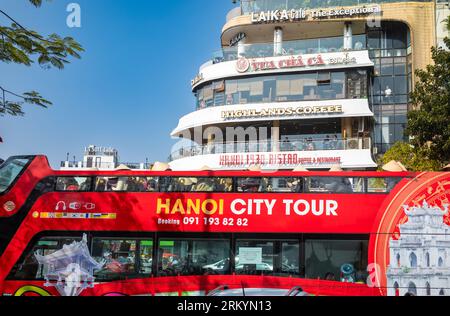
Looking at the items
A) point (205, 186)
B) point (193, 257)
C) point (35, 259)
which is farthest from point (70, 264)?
point (205, 186)

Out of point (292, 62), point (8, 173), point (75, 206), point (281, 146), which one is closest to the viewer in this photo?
point (75, 206)

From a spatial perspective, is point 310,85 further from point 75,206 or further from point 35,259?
point 35,259

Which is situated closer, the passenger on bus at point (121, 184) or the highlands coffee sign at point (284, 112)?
the passenger on bus at point (121, 184)

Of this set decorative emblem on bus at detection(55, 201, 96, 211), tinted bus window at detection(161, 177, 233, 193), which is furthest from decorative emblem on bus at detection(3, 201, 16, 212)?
tinted bus window at detection(161, 177, 233, 193)

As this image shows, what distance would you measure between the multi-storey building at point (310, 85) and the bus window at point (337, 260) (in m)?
17.4

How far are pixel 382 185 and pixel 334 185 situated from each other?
0.99 meters

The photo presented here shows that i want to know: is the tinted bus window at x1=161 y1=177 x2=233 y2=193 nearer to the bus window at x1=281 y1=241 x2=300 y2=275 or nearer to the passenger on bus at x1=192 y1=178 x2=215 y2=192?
the passenger on bus at x1=192 y1=178 x2=215 y2=192

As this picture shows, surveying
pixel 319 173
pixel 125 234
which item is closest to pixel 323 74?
pixel 319 173

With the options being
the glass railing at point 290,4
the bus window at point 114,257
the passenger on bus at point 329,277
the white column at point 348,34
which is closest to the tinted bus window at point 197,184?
the bus window at point 114,257

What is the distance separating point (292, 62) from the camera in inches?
1131

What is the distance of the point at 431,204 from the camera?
9.16 meters

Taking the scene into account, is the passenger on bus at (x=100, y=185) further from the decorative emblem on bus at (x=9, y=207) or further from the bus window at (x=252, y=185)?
the bus window at (x=252, y=185)

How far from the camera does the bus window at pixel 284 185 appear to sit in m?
9.52
